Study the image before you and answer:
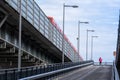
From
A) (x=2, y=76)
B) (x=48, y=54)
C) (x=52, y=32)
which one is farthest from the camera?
(x=48, y=54)

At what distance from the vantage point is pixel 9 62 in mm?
69500

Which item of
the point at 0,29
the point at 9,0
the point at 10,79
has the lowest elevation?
the point at 10,79

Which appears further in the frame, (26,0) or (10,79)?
(26,0)

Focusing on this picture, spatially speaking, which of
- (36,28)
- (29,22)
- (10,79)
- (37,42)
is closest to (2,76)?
(10,79)

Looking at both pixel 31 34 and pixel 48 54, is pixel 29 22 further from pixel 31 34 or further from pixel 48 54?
pixel 48 54

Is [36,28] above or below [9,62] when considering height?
above

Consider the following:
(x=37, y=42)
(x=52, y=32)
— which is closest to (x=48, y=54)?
(x=52, y=32)

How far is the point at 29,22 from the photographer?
158ft

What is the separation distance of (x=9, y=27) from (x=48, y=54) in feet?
78.6

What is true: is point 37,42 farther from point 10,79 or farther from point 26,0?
point 10,79

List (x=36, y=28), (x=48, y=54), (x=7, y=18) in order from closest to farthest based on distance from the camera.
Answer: (x=7, y=18) → (x=36, y=28) → (x=48, y=54)

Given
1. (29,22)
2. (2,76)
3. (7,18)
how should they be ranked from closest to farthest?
(2,76) → (7,18) → (29,22)

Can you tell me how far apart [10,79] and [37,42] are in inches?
1394

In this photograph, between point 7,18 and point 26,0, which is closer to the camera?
point 7,18
